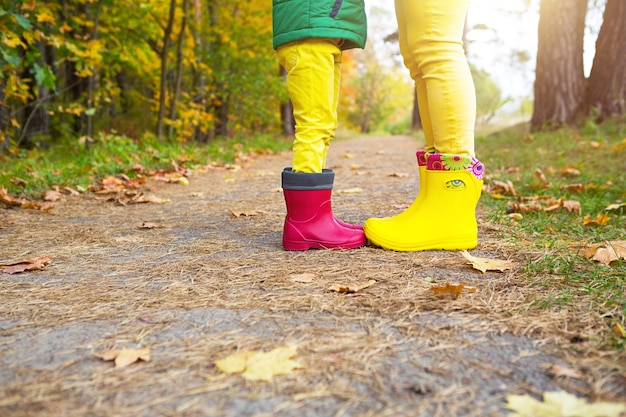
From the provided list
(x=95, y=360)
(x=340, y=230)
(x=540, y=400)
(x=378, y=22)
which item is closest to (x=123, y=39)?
(x=340, y=230)

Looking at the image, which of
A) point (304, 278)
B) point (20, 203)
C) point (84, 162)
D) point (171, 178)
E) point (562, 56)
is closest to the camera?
point (304, 278)

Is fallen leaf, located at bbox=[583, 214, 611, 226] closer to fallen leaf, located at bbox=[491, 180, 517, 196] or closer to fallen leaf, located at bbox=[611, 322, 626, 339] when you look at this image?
fallen leaf, located at bbox=[491, 180, 517, 196]

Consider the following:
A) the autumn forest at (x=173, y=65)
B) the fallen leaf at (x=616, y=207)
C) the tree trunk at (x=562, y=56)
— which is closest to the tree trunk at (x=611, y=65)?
the autumn forest at (x=173, y=65)

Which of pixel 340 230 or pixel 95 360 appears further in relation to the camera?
pixel 340 230

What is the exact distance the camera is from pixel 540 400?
0.81 metres

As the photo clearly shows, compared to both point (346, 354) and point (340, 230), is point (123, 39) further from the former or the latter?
point (346, 354)

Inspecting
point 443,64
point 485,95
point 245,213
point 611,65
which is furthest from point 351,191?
point 485,95

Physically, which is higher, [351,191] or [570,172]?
[570,172]

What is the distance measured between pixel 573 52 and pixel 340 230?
517cm

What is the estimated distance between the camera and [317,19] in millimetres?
1629

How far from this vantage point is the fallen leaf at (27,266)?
5.28 ft

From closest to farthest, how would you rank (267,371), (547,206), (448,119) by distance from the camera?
(267,371)
(448,119)
(547,206)

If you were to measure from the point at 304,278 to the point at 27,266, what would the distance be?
92cm

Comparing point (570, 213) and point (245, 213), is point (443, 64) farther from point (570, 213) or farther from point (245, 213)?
point (245, 213)
